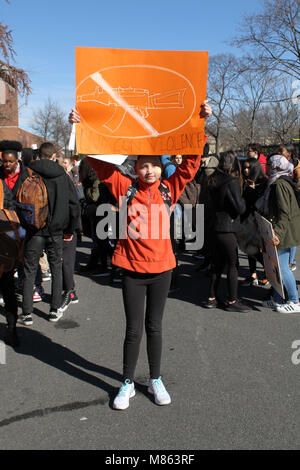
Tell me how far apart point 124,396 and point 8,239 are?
1.80 meters

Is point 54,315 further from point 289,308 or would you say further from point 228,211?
point 289,308

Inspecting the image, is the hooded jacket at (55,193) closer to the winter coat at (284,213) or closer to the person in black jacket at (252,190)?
the winter coat at (284,213)

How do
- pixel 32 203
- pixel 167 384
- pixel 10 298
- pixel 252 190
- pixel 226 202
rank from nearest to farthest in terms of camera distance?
pixel 167 384 < pixel 10 298 < pixel 32 203 < pixel 226 202 < pixel 252 190

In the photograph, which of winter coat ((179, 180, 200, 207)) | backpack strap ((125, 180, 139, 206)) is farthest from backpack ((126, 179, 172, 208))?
winter coat ((179, 180, 200, 207))

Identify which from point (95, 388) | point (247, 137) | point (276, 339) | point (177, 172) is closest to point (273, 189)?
point (276, 339)

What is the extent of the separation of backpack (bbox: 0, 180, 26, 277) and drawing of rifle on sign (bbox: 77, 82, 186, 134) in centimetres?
149

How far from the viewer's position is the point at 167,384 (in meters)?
3.39

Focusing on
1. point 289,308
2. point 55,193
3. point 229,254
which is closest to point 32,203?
point 55,193

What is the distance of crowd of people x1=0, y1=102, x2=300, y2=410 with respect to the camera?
3006 millimetres

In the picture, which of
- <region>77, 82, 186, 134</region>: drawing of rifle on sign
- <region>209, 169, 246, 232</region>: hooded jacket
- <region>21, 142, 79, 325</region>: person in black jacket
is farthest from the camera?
<region>209, 169, 246, 232</region>: hooded jacket

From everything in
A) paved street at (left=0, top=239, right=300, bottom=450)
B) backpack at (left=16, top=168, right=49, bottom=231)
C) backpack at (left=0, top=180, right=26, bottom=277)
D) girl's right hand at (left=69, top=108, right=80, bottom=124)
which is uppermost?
girl's right hand at (left=69, top=108, right=80, bottom=124)

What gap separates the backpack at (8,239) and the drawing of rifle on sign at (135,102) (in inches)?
58.6

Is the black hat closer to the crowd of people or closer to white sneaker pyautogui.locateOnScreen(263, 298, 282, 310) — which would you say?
the crowd of people

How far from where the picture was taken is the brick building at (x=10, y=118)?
1369 centimetres
